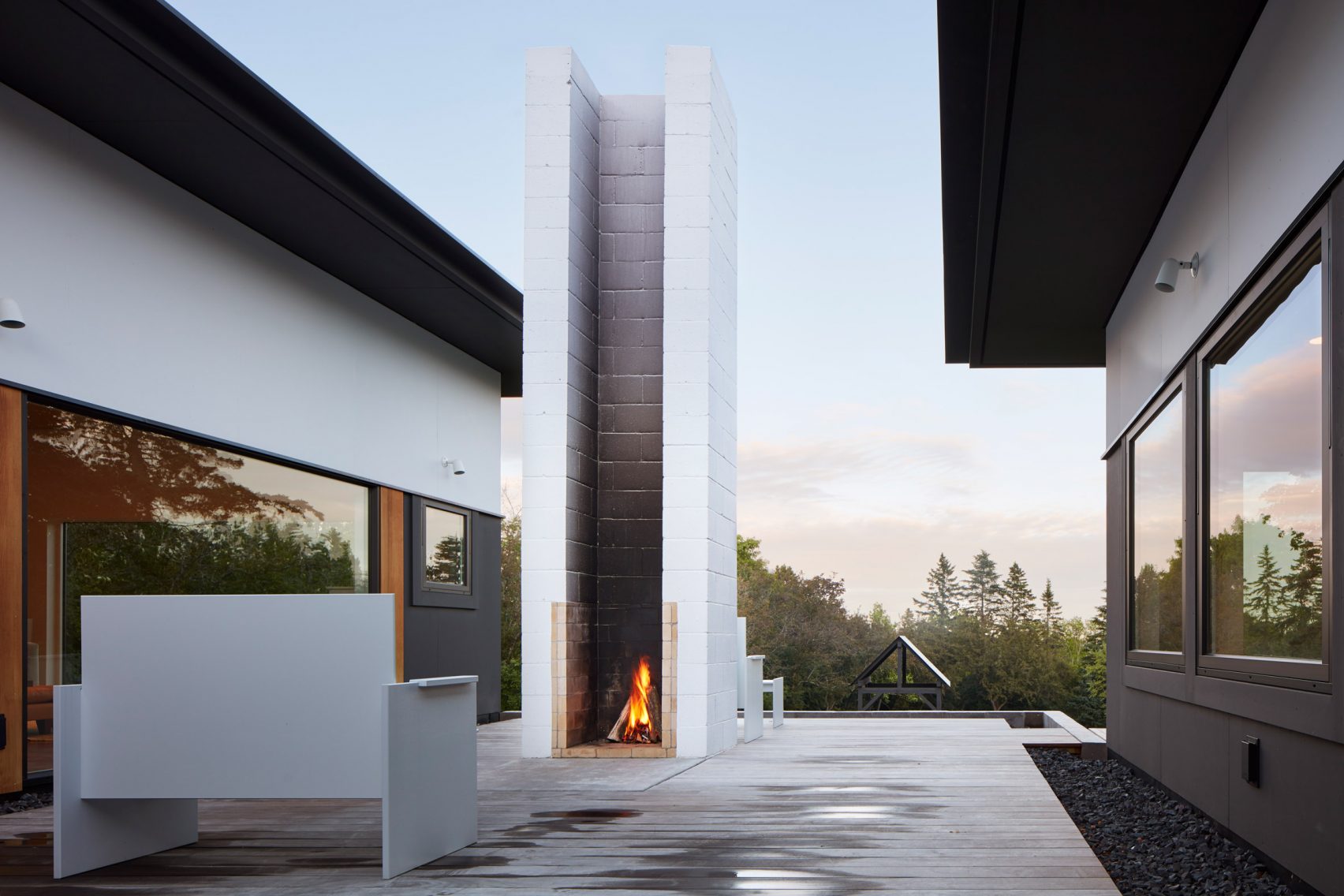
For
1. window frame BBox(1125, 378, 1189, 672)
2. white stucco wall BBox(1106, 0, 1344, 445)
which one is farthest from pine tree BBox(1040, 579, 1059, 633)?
white stucco wall BBox(1106, 0, 1344, 445)

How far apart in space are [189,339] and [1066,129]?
208 inches

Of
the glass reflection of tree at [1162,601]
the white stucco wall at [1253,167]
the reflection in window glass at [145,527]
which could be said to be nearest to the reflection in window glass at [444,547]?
the reflection in window glass at [145,527]

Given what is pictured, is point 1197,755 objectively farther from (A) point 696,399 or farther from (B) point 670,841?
(A) point 696,399

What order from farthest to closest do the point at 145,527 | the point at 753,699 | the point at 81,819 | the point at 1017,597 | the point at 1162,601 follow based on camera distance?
1. the point at 1017,597
2. the point at 753,699
3. the point at 145,527
4. the point at 1162,601
5. the point at 81,819

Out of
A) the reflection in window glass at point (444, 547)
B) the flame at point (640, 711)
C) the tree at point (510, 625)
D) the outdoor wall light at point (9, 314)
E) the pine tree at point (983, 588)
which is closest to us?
the outdoor wall light at point (9, 314)

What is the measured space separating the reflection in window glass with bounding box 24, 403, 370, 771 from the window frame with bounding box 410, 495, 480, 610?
4.11ft

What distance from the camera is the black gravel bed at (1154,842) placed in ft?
14.5

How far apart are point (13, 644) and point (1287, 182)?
6.04 meters

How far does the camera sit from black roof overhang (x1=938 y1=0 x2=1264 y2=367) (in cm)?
464

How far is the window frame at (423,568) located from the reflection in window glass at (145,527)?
1.25 m

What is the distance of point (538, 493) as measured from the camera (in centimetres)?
798

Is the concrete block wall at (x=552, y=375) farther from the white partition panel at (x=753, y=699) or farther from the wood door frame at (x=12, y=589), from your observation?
the wood door frame at (x=12, y=589)

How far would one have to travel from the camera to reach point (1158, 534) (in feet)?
23.2

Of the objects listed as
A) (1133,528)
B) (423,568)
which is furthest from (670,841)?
(423,568)
